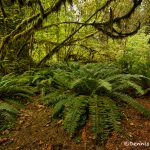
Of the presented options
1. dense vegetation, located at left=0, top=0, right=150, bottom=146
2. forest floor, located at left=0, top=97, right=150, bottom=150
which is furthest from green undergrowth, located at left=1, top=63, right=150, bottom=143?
forest floor, located at left=0, top=97, right=150, bottom=150

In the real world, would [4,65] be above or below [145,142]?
above

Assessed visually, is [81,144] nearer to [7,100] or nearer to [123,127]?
[123,127]

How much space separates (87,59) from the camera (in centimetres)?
991

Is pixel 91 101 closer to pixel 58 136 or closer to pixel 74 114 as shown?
pixel 74 114

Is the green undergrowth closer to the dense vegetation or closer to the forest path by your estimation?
the dense vegetation

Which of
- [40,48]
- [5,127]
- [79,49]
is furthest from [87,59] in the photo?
[5,127]

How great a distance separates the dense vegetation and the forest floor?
13 cm

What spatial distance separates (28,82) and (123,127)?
321cm

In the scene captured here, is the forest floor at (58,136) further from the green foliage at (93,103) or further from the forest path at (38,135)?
the green foliage at (93,103)

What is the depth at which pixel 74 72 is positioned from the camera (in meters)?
5.49

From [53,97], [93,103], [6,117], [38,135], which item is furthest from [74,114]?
[6,117]

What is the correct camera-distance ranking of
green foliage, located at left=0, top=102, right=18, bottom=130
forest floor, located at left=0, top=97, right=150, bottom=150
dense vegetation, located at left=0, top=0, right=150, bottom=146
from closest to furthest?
forest floor, located at left=0, top=97, right=150, bottom=150, dense vegetation, located at left=0, top=0, right=150, bottom=146, green foliage, located at left=0, top=102, right=18, bottom=130

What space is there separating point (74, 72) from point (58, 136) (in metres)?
2.05

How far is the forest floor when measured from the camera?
3369mm
